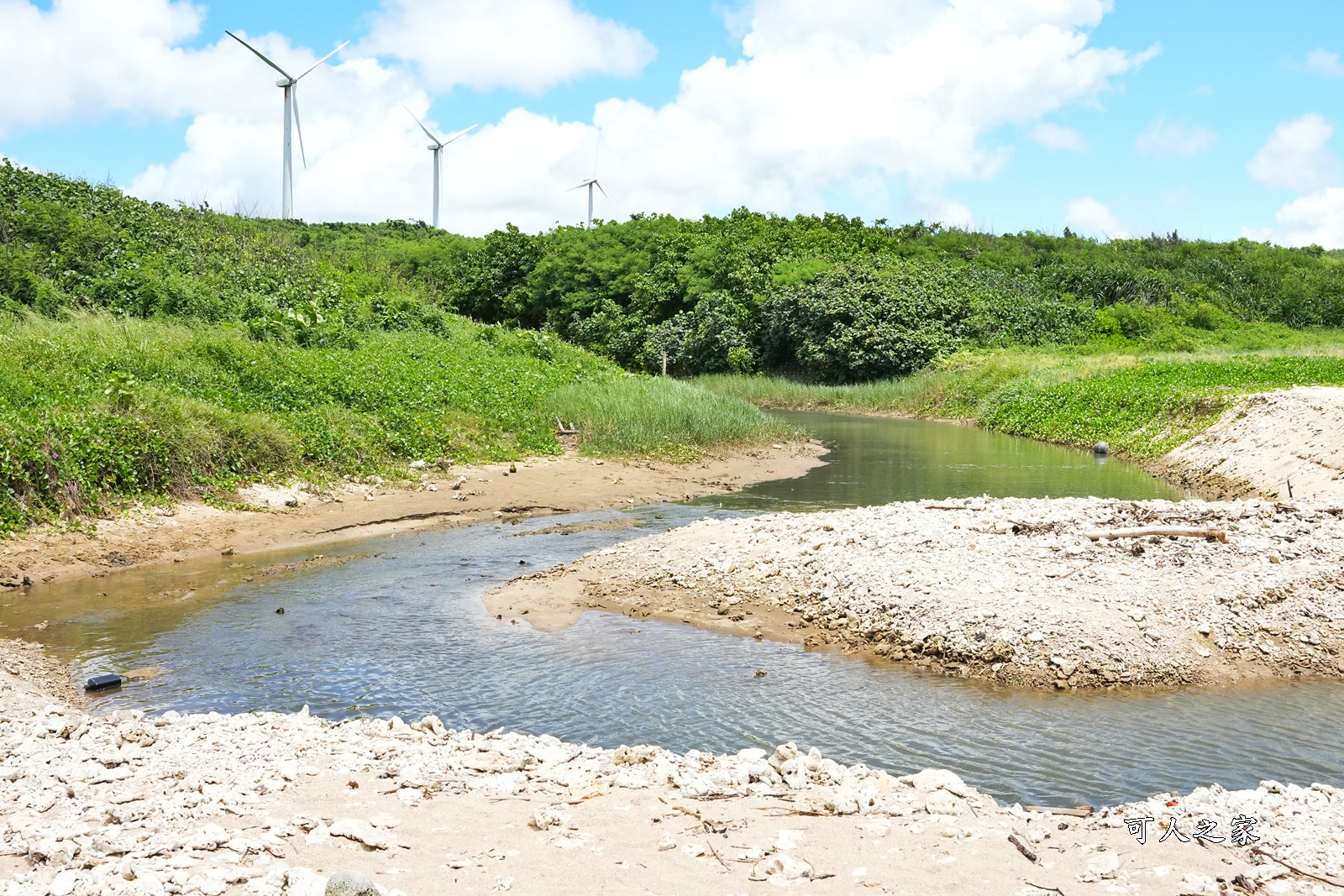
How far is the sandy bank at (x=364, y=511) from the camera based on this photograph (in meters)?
12.9

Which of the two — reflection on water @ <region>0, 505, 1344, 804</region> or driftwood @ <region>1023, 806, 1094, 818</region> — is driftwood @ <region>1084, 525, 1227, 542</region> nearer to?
reflection on water @ <region>0, 505, 1344, 804</region>

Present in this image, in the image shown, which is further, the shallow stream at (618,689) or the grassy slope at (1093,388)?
the grassy slope at (1093,388)

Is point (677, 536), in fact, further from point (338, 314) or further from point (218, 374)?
point (338, 314)

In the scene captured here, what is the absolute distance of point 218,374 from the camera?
19.2m

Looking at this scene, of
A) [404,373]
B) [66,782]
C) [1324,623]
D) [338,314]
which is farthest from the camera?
[338,314]

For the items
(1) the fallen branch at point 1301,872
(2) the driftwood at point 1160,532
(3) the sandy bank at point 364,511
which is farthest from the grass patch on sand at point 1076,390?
(1) the fallen branch at point 1301,872

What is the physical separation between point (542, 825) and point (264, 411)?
48.5ft

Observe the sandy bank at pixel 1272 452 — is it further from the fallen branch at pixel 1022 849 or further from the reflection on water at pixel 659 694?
the fallen branch at pixel 1022 849

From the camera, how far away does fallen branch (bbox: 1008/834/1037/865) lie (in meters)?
5.17

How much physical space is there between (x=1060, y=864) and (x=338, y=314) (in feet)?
94.0

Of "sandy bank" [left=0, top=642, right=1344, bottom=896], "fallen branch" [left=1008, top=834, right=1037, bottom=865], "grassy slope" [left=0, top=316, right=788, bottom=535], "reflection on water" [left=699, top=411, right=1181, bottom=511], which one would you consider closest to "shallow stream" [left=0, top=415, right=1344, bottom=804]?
"sandy bank" [left=0, top=642, right=1344, bottom=896]

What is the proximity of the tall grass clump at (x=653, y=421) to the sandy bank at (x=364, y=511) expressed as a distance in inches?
27.7

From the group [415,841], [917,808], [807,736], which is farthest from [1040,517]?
[415,841]

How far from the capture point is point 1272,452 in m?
21.7
